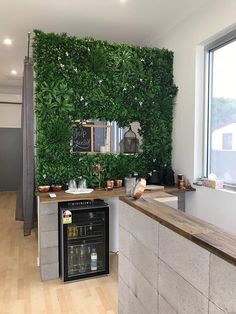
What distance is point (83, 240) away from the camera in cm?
288

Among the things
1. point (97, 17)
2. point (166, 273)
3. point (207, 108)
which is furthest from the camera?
point (97, 17)

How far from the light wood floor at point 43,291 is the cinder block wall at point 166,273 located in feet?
2.03

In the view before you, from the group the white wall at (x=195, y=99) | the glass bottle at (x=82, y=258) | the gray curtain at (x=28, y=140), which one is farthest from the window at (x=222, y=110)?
the gray curtain at (x=28, y=140)

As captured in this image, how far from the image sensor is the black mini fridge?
2.74m

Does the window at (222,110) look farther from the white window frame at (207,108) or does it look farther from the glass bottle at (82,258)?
the glass bottle at (82,258)

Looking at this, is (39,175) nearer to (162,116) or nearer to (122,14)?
(162,116)

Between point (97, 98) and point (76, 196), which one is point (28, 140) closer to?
point (97, 98)

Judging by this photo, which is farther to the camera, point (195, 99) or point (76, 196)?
point (195, 99)

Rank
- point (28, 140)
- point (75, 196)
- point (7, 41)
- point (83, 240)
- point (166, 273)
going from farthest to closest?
point (7, 41), point (28, 140), point (83, 240), point (75, 196), point (166, 273)

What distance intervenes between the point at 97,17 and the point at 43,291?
10.2 feet

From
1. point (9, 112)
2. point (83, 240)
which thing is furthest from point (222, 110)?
point (9, 112)

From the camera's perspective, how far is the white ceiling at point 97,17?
2975 mm

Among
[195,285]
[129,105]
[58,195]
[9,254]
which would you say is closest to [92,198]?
[58,195]

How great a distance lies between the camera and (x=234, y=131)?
9.02 ft
